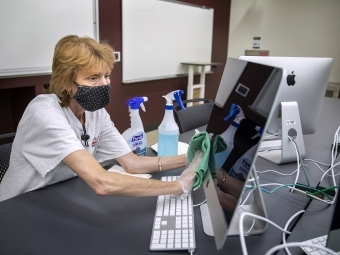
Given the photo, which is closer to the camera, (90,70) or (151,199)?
(151,199)

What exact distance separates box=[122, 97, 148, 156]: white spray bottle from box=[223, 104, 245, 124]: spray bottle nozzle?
0.52m

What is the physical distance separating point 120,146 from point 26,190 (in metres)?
0.40

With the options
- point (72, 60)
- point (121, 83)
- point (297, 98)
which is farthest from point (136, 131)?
point (121, 83)

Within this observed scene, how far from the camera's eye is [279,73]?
0.57 meters

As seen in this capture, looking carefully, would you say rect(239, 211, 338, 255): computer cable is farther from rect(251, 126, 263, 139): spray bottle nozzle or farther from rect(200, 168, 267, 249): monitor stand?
rect(251, 126, 263, 139): spray bottle nozzle

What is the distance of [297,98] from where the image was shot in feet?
4.24

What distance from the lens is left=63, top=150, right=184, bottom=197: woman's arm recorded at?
88cm

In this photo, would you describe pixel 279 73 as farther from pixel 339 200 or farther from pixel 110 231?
pixel 110 231

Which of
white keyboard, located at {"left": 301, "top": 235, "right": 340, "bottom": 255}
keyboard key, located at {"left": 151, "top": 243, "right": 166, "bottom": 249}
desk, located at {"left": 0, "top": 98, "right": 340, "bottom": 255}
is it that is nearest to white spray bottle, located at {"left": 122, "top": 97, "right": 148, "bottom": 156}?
desk, located at {"left": 0, "top": 98, "right": 340, "bottom": 255}

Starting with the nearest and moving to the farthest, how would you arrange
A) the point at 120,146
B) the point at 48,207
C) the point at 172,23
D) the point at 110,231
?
the point at 110,231, the point at 48,207, the point at 120,146, the point at 172,23

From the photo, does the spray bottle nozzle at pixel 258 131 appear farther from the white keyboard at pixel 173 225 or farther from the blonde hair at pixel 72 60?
the blonde hair at pixel 72 60

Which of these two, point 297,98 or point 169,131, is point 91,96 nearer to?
point 169,131

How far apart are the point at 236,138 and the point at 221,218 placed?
20 cm

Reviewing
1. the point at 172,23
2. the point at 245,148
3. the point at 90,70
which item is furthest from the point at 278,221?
the point at 172,23
